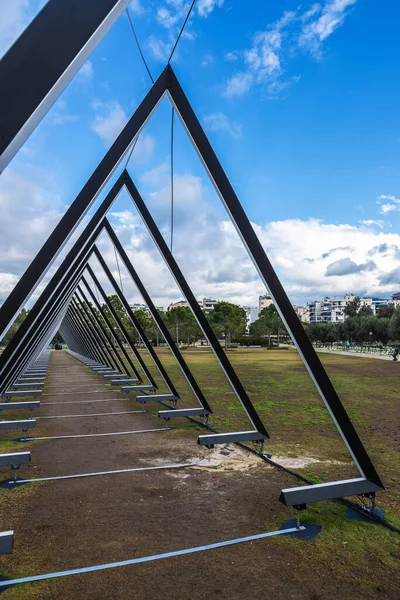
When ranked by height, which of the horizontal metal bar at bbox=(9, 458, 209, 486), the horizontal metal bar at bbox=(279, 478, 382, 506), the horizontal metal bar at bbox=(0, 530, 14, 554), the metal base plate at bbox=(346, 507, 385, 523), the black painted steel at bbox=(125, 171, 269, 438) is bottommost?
the horizontal metal bar at bbox=(9, 458, 209, 486)

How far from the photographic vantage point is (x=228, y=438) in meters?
7.25

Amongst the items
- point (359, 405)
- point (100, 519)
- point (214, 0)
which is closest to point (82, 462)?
point (100, 519)

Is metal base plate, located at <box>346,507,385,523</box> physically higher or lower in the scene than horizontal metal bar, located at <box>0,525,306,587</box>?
higher

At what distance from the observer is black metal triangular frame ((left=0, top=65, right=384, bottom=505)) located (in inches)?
196

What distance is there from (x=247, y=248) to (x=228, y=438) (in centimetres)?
343

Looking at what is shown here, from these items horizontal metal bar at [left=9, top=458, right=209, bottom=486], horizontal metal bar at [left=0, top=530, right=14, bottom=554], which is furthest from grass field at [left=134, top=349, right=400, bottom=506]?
horizontal metal bar at [left=0, top=530, right=14, bottom=554]

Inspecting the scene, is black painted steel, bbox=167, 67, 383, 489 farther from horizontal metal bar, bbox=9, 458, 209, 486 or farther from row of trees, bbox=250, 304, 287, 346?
row of trees, bbox=250, 304, 287, 346

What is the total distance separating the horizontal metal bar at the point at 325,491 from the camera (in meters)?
4.58

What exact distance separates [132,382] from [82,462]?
989cm

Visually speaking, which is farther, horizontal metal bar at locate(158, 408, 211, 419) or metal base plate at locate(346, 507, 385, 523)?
horizontal metal bar at locate(158, 408, 211, 419)

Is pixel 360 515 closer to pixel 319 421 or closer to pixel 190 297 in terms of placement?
pixel 190 297

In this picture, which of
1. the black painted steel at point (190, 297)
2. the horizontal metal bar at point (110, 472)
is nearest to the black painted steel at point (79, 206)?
the horizontal metal bar at point (110, 472)

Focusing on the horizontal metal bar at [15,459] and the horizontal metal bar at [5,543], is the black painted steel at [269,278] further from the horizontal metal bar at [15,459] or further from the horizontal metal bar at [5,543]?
the horizontal metal bar at [15,459]

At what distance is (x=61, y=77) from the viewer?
7.20 ft
